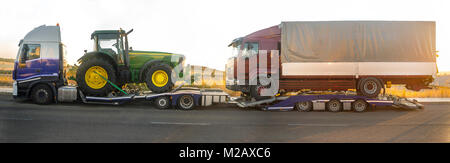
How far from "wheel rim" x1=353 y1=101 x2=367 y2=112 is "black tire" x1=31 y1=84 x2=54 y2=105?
11788mm

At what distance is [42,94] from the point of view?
12406 mm

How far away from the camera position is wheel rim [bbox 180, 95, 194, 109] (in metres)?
12.0

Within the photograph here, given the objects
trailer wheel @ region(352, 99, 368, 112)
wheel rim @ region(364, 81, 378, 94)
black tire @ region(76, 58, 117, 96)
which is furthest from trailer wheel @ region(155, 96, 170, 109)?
wheel rim @ region(364, 81, 378, 94)

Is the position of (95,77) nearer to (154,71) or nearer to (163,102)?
(154,71)

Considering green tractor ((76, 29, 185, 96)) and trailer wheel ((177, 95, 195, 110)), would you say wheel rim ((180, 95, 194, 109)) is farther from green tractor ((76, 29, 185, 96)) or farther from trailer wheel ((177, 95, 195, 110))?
green tractor ((76, 29, 185, 96))

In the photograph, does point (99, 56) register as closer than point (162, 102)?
No

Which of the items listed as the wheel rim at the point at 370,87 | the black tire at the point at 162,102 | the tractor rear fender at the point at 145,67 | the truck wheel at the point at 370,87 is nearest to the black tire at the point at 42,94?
the tractor rear fender at the point at 145,67

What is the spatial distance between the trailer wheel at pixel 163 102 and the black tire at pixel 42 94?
171 inches

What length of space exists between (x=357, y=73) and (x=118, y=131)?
9.15m

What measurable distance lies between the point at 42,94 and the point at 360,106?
12.2 m

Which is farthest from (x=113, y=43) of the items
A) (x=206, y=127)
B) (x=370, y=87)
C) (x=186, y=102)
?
(x=370, y=87)

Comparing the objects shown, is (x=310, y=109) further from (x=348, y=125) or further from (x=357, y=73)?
(x=348, y=125)

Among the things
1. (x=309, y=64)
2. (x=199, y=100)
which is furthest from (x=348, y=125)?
(x=199, y=100)

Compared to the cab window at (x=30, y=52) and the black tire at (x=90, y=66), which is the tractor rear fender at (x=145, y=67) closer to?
the black tire at (x=90, y=66)
